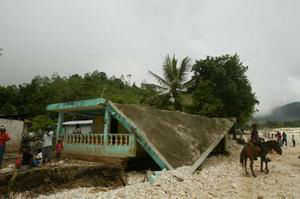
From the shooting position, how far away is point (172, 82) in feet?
71.1

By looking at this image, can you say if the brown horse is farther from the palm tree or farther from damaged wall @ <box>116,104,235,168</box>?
the palm tree

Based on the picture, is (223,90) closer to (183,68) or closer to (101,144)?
(183,68)

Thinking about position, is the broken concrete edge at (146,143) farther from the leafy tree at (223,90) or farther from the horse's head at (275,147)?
the leafy tree at (223,90)

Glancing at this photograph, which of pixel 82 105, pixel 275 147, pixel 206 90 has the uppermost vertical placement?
pixel 206 90

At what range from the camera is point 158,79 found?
2234cm

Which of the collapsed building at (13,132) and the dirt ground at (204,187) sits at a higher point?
the collapsed building at (13,132)

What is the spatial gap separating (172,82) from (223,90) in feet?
14.7

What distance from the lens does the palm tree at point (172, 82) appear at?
21.8m

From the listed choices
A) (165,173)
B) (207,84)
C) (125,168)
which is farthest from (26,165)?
(207,84)

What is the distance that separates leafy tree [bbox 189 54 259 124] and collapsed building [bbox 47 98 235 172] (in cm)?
779

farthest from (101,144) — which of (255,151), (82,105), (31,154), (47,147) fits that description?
(255,151)

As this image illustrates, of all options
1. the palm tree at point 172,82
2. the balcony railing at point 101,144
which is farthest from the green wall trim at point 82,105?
the palm tree at point 172,82

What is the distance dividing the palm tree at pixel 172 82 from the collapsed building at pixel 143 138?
871 cm

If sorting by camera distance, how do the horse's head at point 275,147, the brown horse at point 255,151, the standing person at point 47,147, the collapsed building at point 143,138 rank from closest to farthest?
the brown horse at point 255,151, the collapsed building at point 143,138, the horse's head at point 275,147, the standing person at point 47,147
